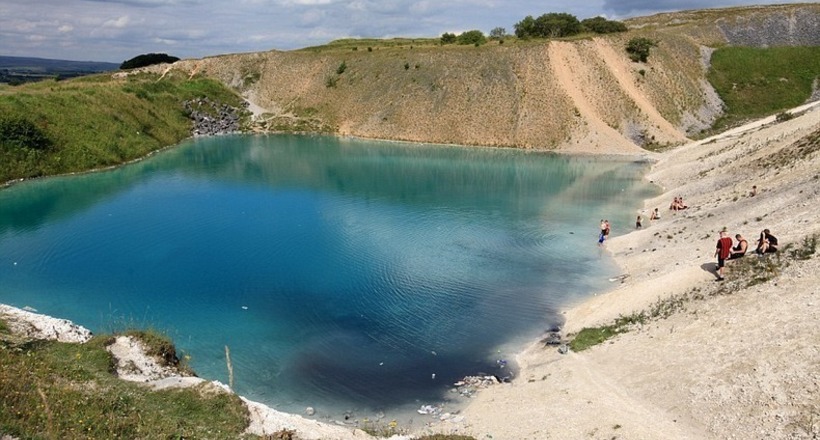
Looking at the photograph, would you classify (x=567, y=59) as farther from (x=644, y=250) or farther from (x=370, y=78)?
(x=644, y=250)

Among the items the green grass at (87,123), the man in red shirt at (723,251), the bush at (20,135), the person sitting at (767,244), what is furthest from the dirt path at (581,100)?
the bush at (20,135)

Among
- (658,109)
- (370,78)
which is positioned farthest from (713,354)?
(370,78)

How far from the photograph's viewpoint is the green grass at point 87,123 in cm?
6384

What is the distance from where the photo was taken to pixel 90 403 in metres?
14.7

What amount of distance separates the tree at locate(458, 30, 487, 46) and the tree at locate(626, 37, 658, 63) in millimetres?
27858

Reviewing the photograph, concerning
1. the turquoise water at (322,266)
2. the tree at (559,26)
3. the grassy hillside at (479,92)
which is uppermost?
the tree at (559,26)

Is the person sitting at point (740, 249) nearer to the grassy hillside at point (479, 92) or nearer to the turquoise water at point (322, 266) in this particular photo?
the turquoise water at point (322, 266)

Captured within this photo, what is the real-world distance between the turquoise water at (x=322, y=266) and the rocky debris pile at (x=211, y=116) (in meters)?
33.7

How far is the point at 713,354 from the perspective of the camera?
70.6 ft

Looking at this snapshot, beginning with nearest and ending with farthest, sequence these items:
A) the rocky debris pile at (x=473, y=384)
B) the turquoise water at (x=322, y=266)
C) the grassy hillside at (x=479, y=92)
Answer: the rocky debris pile at (x=473, y=384), the turquoise water at (x=322, y=266), the grassy hillside at (x=479, y=92)

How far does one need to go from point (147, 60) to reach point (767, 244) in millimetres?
137096

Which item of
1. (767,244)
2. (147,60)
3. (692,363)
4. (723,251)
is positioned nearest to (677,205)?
(767,244)

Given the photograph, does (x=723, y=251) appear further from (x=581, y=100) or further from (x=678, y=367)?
(x=581, y=100)

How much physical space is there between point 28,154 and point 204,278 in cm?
4334
